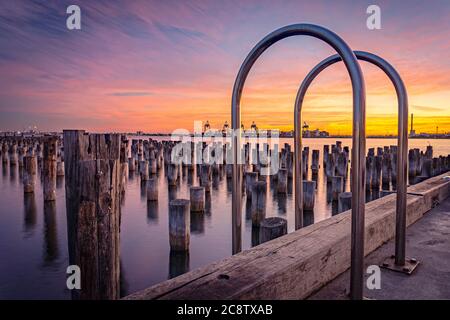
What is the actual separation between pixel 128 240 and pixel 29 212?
17.1ft

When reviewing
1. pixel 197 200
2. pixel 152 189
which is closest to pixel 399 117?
pixel 197 200

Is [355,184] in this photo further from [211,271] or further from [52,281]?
[52,281]

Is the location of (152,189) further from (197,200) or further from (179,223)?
(179,223)

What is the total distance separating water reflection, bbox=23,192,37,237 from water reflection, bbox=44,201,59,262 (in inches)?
15.3

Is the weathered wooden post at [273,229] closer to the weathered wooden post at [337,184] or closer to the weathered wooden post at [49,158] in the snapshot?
the weathered wooden post at [337,184]

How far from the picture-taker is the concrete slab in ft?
7.27

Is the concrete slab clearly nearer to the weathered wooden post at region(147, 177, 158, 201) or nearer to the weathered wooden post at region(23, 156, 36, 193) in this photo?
the weathered wooden post at region(147, 177, 158, 201)

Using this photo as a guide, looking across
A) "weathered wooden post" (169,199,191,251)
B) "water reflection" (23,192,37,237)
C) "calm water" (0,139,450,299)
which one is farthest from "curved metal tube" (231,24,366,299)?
"water reflection" (23,192,37,237)

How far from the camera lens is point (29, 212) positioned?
11.2m

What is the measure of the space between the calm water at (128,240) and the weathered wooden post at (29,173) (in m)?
0.44

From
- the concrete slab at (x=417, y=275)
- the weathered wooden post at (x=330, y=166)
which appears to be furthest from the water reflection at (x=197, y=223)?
the weathered wooden post at (x=330, y=166)

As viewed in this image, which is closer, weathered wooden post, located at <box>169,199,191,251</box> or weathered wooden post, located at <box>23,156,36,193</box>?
weathered wooden post, located at <box>169,199,191,251</box>

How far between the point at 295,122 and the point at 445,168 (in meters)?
20.0
